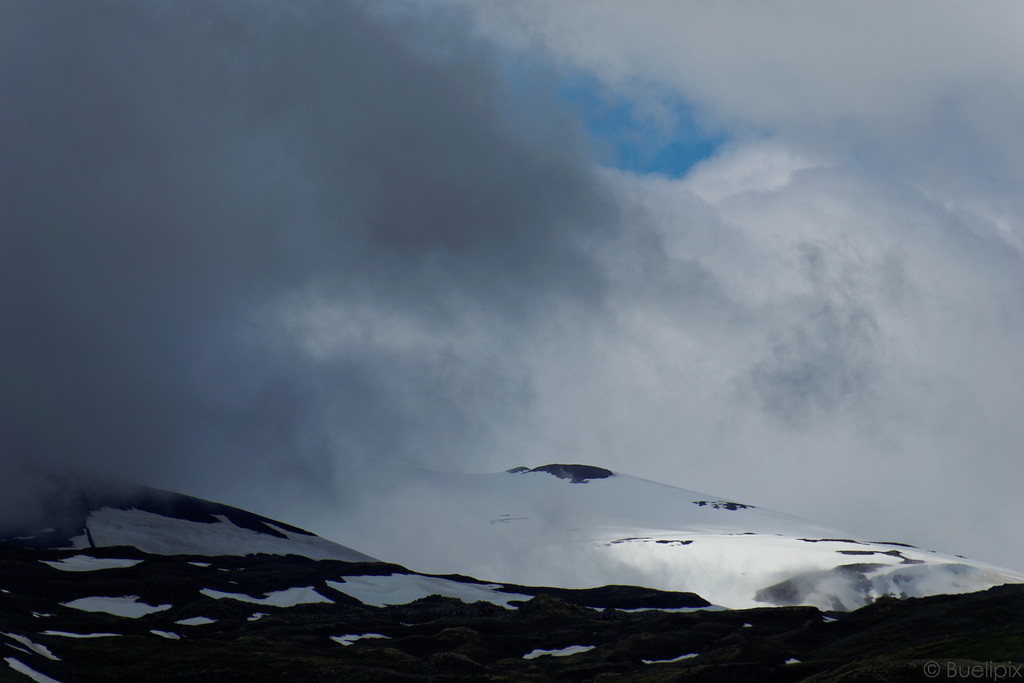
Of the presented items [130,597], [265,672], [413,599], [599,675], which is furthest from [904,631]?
[130,597]

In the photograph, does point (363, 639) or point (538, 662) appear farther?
point (363, 639)

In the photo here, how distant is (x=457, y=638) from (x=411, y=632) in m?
14.6

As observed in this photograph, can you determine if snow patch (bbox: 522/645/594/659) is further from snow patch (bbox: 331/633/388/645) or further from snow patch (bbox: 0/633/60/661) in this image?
snow patch (bbox: 0/633/60/661)

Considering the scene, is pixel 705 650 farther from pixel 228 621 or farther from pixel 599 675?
pixel 228 621

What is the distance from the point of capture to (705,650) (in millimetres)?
112812

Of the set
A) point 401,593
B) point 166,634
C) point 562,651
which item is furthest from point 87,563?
point 562,651

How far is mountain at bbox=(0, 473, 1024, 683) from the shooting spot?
8082cm

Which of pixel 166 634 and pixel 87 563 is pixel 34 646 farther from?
pixel 87 563

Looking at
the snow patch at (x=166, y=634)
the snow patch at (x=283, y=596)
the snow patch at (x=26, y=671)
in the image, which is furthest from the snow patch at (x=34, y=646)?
the snow patch at (x=283, y=596)

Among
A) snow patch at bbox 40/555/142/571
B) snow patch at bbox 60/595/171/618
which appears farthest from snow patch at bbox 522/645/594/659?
snow patch at bbox 40/555/142/571

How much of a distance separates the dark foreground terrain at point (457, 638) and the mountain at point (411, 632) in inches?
13.1

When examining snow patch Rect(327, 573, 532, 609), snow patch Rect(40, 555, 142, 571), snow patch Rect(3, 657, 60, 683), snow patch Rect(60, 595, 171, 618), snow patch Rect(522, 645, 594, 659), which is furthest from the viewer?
snow patch Rect(327, 573, 532, 609)

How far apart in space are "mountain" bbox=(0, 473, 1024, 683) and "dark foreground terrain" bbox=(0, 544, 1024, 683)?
334 mm

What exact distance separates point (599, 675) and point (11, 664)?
58595 mm
